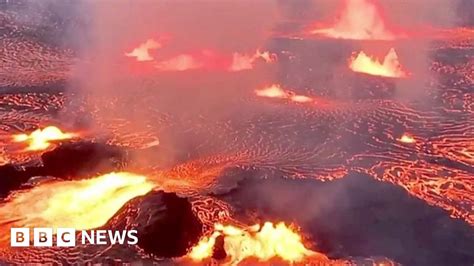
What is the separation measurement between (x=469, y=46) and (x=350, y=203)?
3.25 ft

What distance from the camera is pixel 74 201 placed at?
237 centimetres

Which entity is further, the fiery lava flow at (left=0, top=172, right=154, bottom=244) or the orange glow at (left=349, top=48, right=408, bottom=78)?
the orange glow at (left=349, top=48, right=408, bottom=78)

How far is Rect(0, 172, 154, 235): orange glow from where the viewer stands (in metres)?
2.31

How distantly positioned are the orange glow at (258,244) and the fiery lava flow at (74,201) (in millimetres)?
336

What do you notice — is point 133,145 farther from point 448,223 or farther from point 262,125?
point 448,223

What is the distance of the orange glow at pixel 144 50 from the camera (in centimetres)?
266

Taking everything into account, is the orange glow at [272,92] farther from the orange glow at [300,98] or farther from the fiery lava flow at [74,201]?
the fiery lava flow at [74,201]

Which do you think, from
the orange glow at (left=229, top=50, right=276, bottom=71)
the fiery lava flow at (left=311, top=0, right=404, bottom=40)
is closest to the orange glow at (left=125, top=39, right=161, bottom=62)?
the orange glow at (left=229, top=50, right=276, bottom=71)

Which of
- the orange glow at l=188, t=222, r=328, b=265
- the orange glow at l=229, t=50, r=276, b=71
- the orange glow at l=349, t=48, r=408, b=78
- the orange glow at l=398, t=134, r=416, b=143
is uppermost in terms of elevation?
Answer: the orange glow at l=229, t=50, r=276, b=71

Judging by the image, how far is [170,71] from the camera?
2.73 metres

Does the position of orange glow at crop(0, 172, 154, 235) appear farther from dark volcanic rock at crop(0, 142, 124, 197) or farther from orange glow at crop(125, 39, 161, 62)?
orange glow at crop(125, 39, 161, 62)

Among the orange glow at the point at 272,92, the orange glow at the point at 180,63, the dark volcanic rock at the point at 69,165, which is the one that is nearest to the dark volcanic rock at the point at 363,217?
the orange glow at the point at 272,92

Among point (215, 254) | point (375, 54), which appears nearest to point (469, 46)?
point (375, 54)

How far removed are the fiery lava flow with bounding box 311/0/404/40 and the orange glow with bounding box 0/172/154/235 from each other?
3.86 feet
